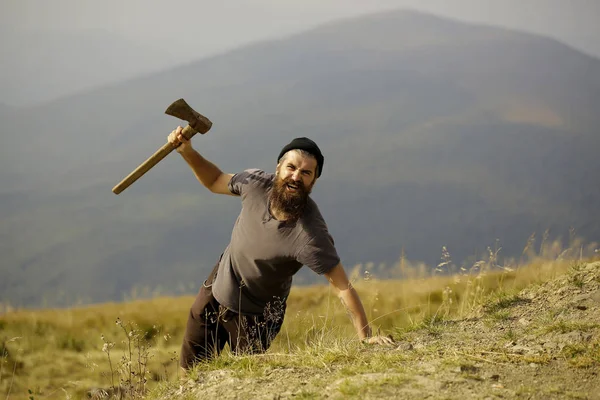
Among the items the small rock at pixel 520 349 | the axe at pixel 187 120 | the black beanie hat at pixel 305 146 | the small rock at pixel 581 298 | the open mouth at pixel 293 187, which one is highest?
the axe at pixel 187 120

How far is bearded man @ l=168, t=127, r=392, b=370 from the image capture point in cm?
445

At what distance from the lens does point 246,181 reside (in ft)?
15.7

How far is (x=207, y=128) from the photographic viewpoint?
16.6ft

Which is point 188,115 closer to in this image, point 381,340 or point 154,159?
point 154,159

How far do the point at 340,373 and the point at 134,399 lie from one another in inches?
63.0

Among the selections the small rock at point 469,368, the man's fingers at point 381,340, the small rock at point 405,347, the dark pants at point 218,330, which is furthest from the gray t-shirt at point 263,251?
the small rock at point 469,368

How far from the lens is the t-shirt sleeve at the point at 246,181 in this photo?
4747 mm

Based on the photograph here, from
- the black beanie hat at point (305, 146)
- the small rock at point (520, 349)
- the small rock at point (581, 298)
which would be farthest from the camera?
the small rock at point (581, 298)

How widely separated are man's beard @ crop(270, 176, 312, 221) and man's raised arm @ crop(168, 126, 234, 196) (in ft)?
1.81

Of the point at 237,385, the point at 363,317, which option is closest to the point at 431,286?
the point at 363,317

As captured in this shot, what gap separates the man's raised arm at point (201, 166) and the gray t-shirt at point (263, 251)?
0.12 meters

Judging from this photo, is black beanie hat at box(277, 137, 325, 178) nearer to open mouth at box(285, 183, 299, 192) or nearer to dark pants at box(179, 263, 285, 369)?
open mouth at box(285, 183, 299, 192)

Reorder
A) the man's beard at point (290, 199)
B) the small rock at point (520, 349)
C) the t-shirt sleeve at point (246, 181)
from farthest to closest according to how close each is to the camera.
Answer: the t-shirt sleeve at point (246, 181) → the man's beard at point (290, 199) → the small rock at point (520, 349)

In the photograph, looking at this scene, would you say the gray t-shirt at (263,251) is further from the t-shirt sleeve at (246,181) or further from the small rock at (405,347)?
the small rock at (405,347)
